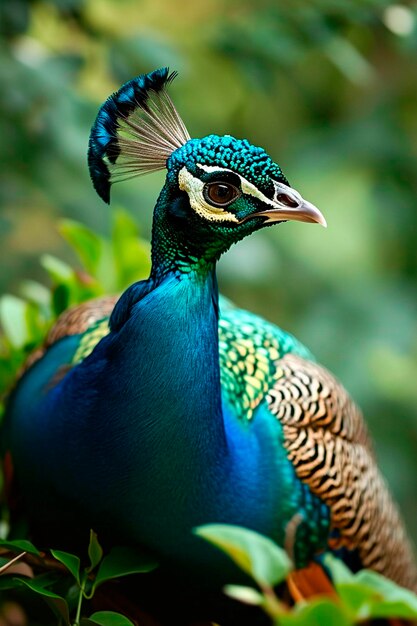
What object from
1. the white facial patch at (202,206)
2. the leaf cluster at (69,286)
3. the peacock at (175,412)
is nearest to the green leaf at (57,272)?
the leaf cluster at (69,286)

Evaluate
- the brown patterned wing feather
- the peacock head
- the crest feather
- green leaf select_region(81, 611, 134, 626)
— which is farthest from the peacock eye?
green leaf select_region(81, 611, 134, 626)

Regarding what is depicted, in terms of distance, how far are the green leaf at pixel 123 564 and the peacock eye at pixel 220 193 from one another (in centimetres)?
45

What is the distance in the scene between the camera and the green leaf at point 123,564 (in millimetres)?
1100

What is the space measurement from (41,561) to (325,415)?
0.50m

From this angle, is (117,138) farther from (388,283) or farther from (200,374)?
(388,283)

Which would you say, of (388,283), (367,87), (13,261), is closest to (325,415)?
(13,261)

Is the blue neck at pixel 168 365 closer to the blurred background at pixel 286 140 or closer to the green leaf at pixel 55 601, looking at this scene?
the green leaf at pixel 55 601

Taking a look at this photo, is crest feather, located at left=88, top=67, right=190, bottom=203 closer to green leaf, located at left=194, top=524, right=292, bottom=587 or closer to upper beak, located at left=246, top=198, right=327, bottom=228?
upper beak, located at left=246, top=198, right=327, bottom=228

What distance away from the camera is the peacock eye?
111cm

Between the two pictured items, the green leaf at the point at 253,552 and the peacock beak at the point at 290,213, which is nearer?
the green leaf at the point at 253,552

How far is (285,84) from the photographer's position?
12.8ft

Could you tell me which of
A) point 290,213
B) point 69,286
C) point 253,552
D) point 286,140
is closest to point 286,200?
point 290,213

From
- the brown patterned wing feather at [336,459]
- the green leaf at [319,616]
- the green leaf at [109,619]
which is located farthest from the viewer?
the brown patterned wing feather at [336,459]

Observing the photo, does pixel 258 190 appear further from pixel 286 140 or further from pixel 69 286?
pixel 286 140
